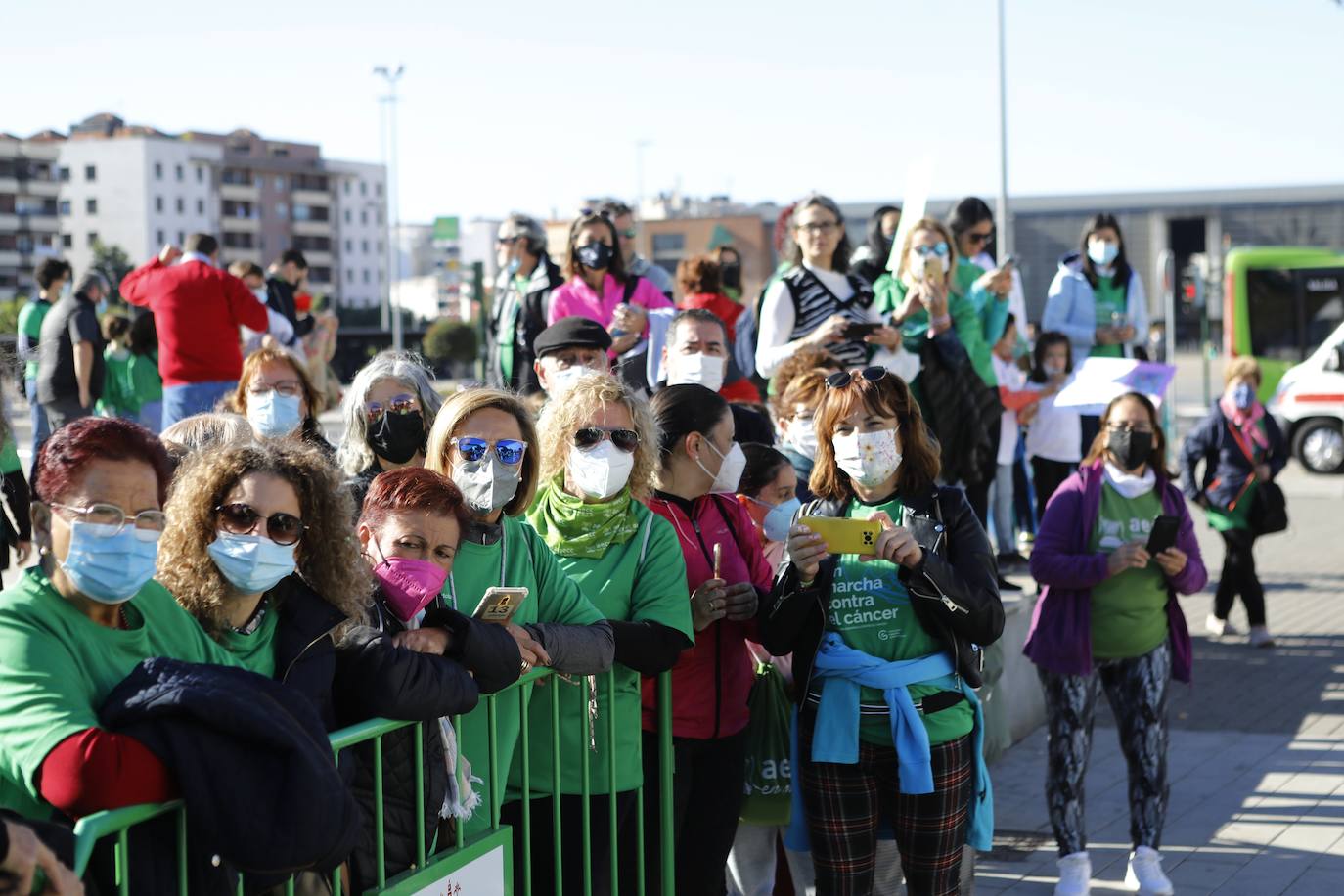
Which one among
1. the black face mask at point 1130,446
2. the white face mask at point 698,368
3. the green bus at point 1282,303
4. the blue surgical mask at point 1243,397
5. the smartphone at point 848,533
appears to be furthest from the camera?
the green bus at point 1282,303

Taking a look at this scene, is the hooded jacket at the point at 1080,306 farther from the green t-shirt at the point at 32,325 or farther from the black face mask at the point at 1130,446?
the green t-shirt at the point at 32,325

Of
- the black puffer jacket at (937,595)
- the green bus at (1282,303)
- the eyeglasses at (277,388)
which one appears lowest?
the black puffer jacket at (937,595)

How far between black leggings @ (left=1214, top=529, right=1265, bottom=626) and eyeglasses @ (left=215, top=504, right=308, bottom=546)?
8.58 meters

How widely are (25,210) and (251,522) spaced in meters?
139

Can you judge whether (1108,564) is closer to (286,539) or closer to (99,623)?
(286,539)

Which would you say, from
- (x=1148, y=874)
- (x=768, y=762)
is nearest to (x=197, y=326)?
(x=768, y=762)

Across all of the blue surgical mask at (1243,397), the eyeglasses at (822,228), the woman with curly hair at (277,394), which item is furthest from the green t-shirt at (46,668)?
the blue surgical mask at (1243,397)

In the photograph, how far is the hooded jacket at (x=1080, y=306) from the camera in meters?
10.8

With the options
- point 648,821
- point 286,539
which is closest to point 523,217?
point 648,821

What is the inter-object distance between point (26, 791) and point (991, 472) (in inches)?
273

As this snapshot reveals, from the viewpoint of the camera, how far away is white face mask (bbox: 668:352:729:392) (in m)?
6.88

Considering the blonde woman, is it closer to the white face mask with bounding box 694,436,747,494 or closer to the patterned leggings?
the white face mask with bounding box 694,436,747,494

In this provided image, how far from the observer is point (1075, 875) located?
19.6 ft

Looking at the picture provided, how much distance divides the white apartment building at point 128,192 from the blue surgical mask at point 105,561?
A: 134m
